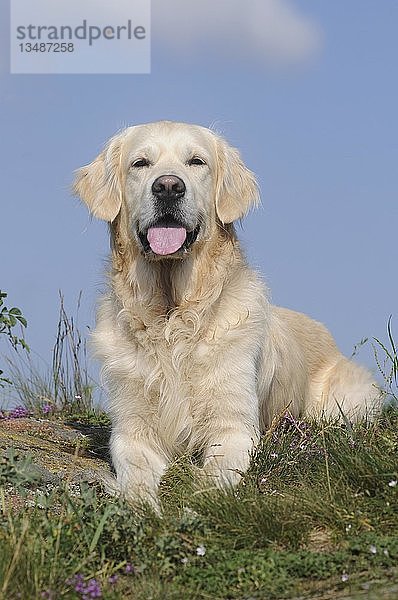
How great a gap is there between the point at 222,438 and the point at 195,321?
0.68 meters

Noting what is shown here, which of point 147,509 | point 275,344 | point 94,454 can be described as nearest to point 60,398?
point 94,454

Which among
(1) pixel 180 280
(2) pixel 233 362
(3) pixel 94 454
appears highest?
(1) pixel 180 280

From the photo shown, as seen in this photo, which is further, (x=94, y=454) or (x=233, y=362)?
(x=94, y=454)

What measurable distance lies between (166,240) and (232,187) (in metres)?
0.65

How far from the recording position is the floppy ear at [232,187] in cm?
518

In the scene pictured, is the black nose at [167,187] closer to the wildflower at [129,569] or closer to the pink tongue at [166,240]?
the pink tongue at [166,240]

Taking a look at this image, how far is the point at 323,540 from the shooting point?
128 inches

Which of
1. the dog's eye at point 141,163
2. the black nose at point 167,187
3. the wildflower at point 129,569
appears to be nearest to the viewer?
the wildflower at point 129,569

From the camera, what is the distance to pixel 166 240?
192 inches

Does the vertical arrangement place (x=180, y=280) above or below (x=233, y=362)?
above

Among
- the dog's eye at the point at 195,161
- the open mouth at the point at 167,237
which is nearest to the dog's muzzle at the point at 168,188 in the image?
the open mouth at the point at 167,237

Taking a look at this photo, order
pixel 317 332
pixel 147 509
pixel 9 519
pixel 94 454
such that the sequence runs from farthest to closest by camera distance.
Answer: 1. pixel 317 332
2. pixel 94 454
3. pixel 147 509
4. pixel 9 519

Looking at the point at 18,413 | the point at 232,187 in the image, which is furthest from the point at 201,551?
the point at 18,413

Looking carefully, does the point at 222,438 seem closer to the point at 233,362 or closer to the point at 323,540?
the point at 233,362
